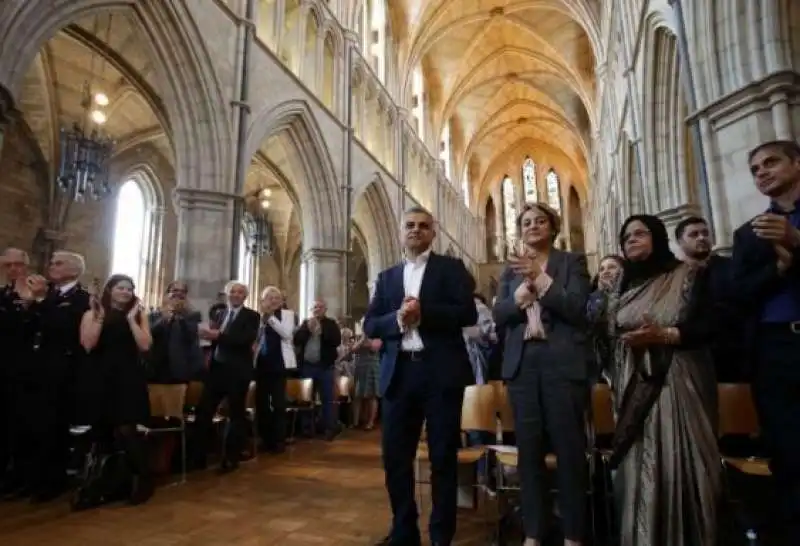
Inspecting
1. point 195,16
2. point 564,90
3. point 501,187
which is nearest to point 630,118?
point 195,16

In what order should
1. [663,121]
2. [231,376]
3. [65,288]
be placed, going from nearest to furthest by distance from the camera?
[65,288] → [231,376] → [663,121]

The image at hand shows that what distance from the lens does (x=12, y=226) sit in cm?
1163

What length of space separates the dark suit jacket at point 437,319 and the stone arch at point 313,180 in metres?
8.79

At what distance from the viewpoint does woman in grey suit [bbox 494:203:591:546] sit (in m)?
2.26

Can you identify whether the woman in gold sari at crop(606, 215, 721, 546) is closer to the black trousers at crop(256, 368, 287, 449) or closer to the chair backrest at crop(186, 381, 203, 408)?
Answer: the chair backrest at crop(186, 381, 203, 408)

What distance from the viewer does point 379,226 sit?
1588 cm

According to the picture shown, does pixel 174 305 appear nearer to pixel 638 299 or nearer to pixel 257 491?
pixel 257 491

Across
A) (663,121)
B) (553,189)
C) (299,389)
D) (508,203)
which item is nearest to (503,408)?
(299,389)

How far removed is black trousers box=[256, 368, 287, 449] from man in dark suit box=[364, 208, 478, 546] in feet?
11.4

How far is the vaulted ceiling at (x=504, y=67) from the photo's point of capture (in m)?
18.7

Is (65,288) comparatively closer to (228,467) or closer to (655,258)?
(228,467)

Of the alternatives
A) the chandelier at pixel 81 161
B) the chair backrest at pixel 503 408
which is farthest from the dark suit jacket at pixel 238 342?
the chandelier at pixel 81 161

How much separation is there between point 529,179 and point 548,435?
29315 millimetres

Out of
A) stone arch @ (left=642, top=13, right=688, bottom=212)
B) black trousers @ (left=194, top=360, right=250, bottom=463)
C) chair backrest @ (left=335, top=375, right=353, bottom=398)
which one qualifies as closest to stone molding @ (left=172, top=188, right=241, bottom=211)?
chair backrest @ (left=335, top=375, right=353, bottom=398)
